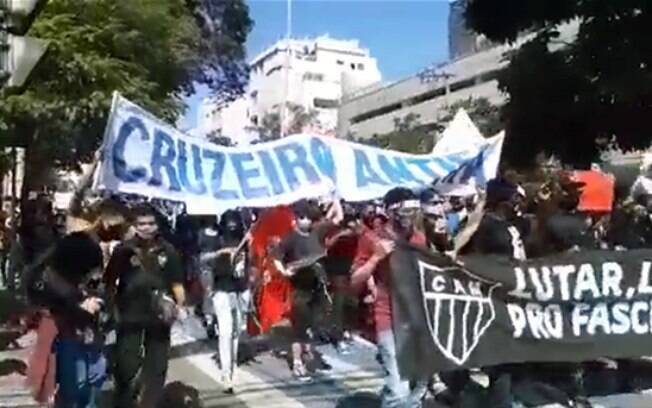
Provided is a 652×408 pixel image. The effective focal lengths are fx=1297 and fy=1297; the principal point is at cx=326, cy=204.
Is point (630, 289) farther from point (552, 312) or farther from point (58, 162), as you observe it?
point (58, 162)

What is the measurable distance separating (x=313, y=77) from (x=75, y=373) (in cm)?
16521

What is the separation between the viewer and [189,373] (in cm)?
1273

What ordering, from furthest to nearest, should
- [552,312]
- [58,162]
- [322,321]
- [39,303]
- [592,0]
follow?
[58,162]
[592,0]
[322,321]
[552,312]
[39,303]

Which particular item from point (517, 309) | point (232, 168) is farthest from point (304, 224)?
point (517, 309)

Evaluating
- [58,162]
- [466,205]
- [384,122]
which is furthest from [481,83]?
[466,205]

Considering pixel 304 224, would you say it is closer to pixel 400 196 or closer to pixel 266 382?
pixel 266 382

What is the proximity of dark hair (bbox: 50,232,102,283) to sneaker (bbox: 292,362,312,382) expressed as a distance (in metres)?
4.49

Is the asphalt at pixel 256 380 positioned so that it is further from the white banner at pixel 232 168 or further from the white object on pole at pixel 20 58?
the white object on pole at pixel 20 58

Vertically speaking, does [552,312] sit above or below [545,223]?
below

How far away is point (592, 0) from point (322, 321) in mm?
6029

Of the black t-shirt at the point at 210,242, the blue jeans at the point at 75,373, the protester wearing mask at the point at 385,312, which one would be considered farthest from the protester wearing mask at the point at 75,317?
the black t-shirt at the point at 210,242

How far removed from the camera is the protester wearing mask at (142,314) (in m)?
8.48

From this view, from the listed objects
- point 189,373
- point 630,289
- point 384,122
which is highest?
point 384,122

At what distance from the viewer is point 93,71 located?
23844 mm
